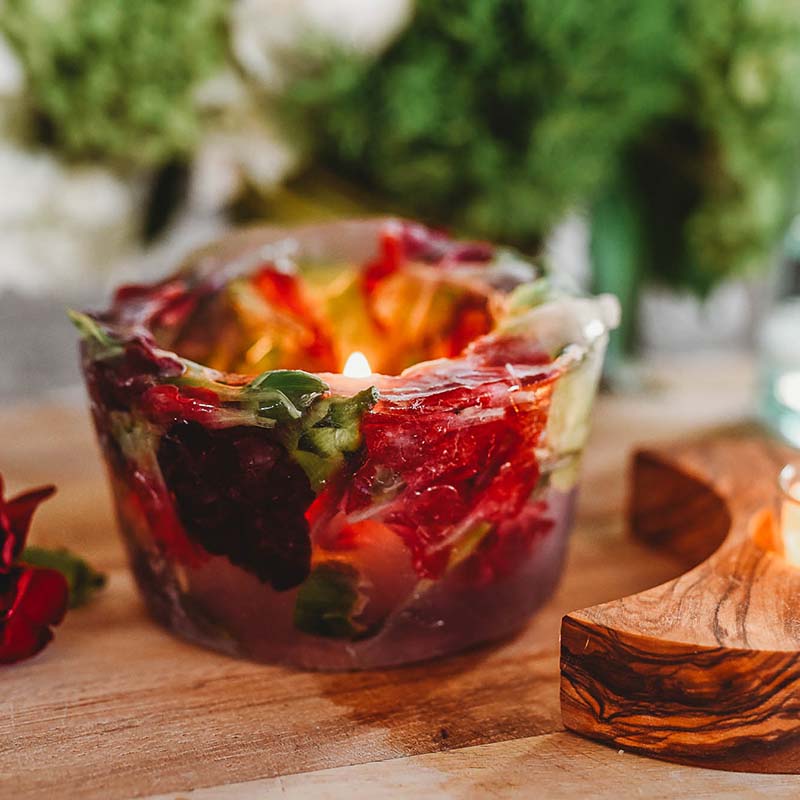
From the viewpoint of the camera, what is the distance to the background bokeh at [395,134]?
626mm

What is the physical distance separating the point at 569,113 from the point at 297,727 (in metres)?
0.43

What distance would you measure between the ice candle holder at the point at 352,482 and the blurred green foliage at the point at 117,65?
0.68 feet

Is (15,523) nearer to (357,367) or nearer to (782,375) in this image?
(357,367)

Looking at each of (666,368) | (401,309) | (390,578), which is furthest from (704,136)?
(390,578)

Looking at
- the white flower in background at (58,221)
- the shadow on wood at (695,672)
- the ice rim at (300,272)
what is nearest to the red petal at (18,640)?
the ice rim at (300,272)

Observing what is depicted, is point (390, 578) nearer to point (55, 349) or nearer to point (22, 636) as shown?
point (22, 636)

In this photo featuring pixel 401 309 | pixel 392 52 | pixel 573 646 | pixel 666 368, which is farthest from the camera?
pixel 666 368

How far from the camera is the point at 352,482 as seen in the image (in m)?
0.38

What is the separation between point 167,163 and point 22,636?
0.41 metres

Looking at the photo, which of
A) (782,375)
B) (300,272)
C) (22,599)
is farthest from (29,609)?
(782,375)

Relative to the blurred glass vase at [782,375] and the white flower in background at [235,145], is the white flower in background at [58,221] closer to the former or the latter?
the white flower in background at [235,145]

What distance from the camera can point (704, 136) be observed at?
0.72 meters

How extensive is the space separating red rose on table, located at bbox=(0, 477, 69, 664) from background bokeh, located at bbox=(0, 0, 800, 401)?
1.04 ft

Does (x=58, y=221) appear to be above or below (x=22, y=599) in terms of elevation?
above
